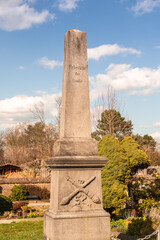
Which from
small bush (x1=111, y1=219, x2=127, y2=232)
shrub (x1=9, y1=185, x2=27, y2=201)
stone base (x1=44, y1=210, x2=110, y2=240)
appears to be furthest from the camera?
shrub (x1=9, y1=185, x2=27, y2=201)

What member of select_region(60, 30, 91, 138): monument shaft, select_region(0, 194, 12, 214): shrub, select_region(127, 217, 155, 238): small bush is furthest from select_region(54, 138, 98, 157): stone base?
select_region(0, 194, 12, 214): shrub

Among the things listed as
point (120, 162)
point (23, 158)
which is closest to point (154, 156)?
point (23, 158)

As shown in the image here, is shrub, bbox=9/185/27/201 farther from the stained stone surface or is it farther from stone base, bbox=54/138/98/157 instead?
stone base, bbox=54/138/98/157

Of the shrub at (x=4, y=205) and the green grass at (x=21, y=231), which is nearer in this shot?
the green grass at (x=21, y=231)

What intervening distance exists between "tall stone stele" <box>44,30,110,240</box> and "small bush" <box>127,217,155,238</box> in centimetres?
390

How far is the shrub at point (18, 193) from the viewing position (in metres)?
21.8

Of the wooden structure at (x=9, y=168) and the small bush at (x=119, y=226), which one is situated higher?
the wooden structure at (x=9, y=168)

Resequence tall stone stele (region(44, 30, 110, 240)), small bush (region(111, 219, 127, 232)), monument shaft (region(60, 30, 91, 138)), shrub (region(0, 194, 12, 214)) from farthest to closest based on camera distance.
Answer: shrub (region(0, 194, 12, 214))
small bush (region(111, 219, 127, 232))
monument shaft (region(60, 30, 91, 138))
tall stone stele (region(44, 30, 110, 240))

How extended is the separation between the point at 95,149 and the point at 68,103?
119cm

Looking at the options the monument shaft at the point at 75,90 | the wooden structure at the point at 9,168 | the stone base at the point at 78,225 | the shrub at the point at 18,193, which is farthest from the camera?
the wooden structure at the point at 9,168

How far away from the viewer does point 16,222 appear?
43.4 ft

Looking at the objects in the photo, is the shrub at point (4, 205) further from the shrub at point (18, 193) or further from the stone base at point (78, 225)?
the stone base at point (78, 225)

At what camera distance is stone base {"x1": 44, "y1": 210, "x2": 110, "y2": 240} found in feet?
18.4

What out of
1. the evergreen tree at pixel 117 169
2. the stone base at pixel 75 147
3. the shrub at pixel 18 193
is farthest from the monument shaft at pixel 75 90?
the shrub at pixel 18 193
